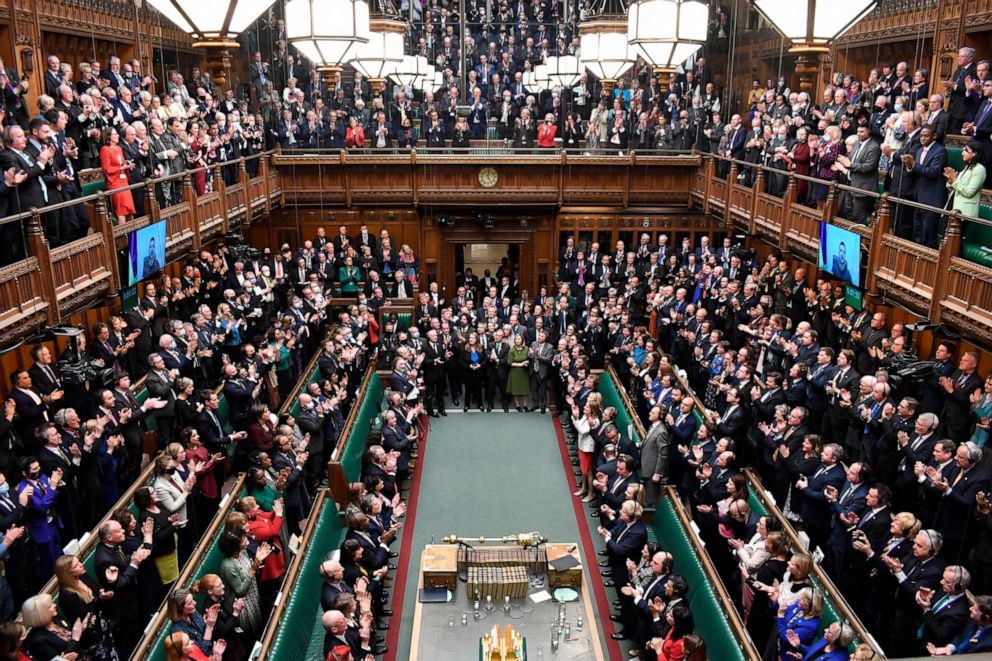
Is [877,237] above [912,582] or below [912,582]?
above

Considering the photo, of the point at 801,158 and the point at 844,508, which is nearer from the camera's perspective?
the point at 844,508

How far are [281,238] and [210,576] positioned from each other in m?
12.6

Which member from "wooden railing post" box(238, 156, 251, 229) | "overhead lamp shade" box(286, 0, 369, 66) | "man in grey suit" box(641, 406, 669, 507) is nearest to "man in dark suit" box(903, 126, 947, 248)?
"man in grey suit" box(641, 406, 669, 507)

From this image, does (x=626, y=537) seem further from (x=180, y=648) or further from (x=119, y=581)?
(x=119, y=581)

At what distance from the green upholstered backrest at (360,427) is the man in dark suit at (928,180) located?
690 cm

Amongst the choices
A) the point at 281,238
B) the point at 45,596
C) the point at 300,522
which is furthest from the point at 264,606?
the point at 281,238

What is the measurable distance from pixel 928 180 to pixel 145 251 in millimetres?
8808

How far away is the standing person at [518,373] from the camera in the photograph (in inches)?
513

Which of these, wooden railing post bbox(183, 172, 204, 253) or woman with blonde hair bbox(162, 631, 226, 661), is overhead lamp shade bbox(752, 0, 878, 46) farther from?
wooden railing post bbox(183, 172, 204, 253)

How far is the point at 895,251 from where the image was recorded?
834 centimetres

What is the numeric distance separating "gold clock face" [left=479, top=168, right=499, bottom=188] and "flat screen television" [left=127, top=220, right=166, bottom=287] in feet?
26.0

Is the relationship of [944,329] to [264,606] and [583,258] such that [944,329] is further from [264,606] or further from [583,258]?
[583,258]

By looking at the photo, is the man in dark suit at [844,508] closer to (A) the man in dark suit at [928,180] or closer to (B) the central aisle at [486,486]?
(B) the central aisle at [486,486]

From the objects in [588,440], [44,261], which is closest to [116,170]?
[44,261]
